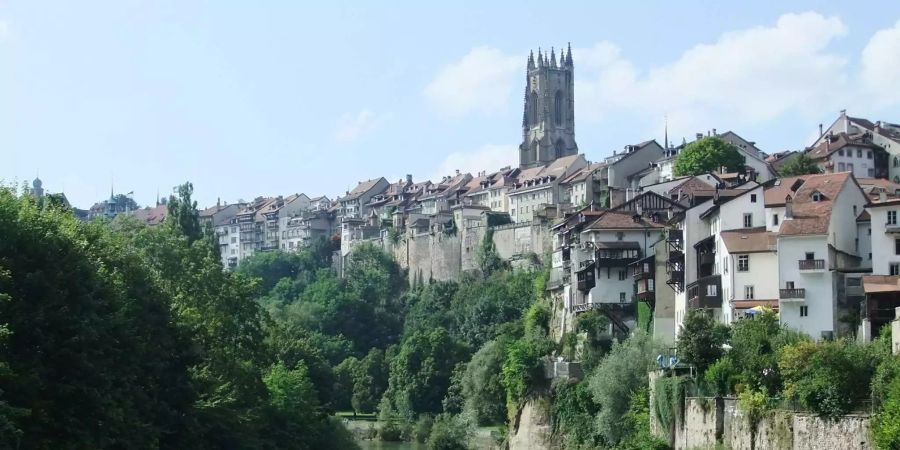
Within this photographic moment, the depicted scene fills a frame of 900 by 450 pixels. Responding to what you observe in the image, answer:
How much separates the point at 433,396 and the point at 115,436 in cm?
5362

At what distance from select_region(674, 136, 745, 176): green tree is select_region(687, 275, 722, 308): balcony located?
26151 mm

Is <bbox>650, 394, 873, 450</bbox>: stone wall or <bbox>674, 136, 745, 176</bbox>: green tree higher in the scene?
<bbox>674, 136, 745, 176</bbox>: green tree

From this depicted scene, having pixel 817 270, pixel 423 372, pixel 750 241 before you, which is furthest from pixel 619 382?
pixel 423 372

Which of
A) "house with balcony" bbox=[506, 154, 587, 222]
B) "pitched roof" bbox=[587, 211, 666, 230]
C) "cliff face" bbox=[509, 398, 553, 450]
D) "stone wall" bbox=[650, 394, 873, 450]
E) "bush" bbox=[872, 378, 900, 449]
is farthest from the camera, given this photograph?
"house with balcony" bbox=[506, 154, 587, 222]

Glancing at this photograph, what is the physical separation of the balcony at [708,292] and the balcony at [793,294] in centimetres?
583

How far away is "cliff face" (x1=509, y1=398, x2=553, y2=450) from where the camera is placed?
221ft

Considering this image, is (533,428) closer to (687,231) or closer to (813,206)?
(687,231)

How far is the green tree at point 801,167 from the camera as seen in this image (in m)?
79.3

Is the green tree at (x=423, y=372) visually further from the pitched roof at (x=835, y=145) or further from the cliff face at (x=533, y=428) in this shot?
the pitched roof at (x=835, y=145)

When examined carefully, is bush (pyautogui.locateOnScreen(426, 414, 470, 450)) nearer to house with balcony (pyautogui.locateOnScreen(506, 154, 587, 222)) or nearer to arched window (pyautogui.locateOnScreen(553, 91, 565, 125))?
house with balcony (pyautogui.locateOnScreen(506, 154, 587, 222))

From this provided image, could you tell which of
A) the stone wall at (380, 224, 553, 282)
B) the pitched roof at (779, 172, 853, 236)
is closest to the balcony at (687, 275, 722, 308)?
the pitched roof at (779, 172, 853, 236)

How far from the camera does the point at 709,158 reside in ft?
282

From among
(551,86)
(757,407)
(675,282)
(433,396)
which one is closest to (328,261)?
(551,86)

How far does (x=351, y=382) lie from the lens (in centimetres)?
9775
